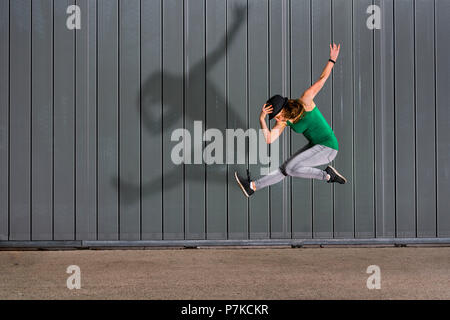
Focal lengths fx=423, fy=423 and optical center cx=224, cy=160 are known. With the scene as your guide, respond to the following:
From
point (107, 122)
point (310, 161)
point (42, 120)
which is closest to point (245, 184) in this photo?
point (310, 161)

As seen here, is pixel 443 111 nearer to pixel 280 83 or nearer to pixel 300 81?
pixel 300 81

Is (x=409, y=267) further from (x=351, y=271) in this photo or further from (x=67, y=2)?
(x=67, y=2)

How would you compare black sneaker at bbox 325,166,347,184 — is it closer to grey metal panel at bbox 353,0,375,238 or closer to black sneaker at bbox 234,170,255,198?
grey metal panel at bbox 353,0,375,238

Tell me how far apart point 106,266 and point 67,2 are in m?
3.41

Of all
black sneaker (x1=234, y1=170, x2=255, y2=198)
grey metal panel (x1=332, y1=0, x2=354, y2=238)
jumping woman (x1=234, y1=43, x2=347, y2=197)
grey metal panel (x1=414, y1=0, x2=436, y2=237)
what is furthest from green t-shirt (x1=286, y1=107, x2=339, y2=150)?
grey metal panel (x1=414, y1=0, x2=436, y2=237)

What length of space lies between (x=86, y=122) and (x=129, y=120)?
1.83 ft

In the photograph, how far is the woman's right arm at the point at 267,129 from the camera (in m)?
5.53

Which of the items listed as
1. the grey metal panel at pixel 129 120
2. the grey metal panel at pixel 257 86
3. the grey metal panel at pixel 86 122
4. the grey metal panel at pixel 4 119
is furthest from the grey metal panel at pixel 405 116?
the grey metal panel at pixel 4 119

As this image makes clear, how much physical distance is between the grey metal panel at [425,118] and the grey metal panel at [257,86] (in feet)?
6.64

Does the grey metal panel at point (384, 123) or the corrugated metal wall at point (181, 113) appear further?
the grey metal panel at point (384, 123)

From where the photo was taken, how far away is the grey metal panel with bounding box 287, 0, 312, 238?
555 cm

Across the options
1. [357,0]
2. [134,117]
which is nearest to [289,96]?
[357,0]

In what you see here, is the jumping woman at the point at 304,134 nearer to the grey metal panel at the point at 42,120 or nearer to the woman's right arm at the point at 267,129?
the woman's right arm at the point at 267,129

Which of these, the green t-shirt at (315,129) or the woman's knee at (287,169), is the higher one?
the green t-shirt at (315,129)
